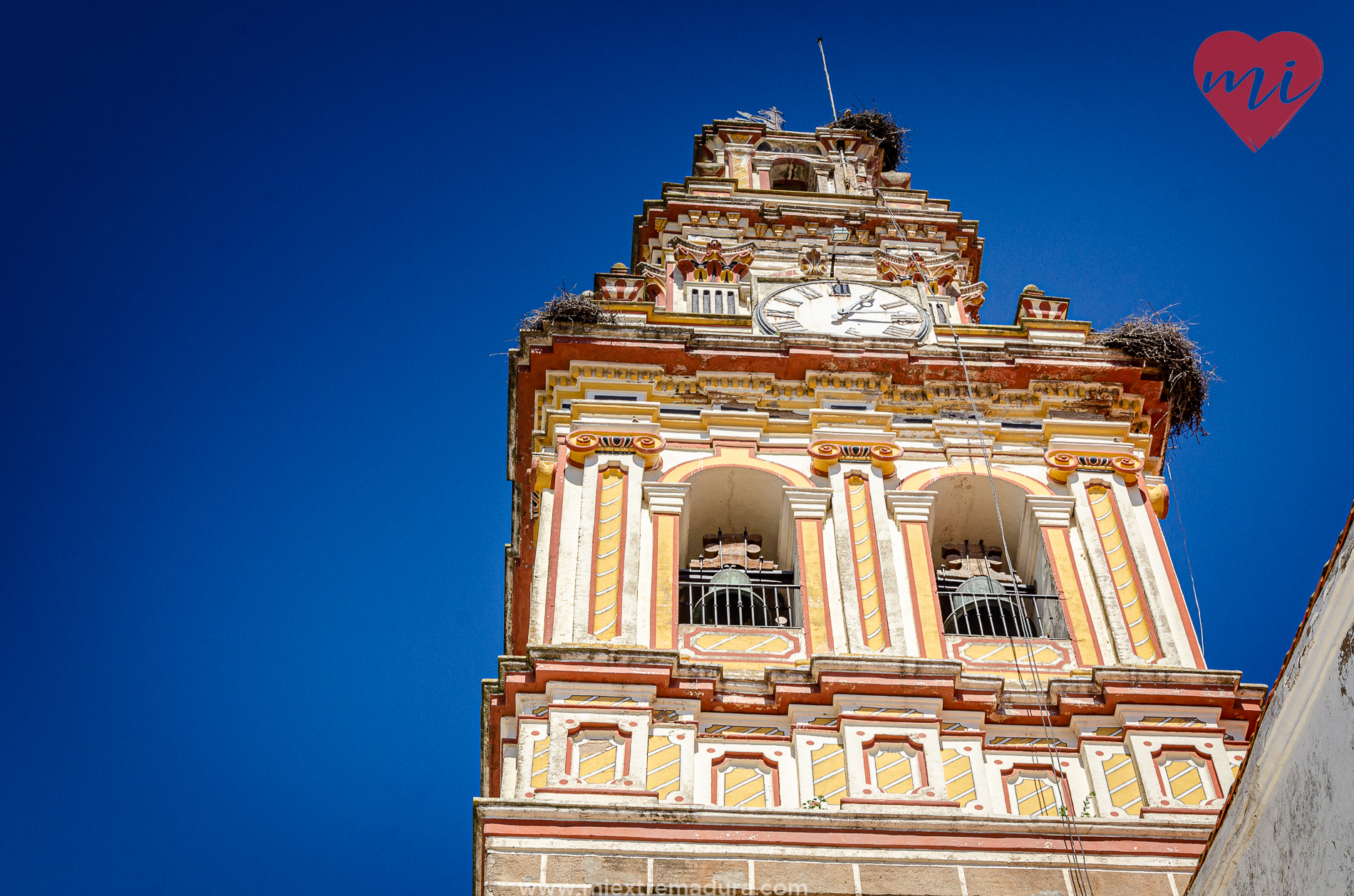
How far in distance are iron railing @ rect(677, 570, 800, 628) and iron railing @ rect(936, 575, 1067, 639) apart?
1.26 m

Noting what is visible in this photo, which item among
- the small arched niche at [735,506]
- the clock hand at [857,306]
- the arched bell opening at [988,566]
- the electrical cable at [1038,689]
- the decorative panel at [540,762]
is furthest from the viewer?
the clock hand at [857,306]

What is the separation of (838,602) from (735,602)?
39.2 inches

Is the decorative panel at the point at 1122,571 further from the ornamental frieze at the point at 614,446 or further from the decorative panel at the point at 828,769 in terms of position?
the ornamental frieze at the point at 614,446

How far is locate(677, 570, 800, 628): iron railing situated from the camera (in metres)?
14.3

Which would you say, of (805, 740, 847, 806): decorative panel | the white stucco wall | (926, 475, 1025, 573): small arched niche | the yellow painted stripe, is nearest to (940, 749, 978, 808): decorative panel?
(805, 740, 847, 806): decorative panel

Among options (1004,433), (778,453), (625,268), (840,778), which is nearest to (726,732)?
(840,778)

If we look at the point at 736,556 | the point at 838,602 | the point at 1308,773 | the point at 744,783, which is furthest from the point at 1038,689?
the point at 1308,773

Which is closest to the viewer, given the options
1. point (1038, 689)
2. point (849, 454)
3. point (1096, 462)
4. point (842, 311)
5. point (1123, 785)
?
point (1123, 785)

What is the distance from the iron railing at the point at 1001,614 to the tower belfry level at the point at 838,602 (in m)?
0.03

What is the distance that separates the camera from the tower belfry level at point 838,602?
11117 millimetres

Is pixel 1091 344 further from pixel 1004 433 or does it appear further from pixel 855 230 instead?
pixel 855 230

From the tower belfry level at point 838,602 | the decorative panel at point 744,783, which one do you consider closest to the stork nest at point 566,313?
the tower belfry level at point 838,602

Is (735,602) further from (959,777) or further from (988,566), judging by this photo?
(959,777)

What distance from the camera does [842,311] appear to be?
18.4 metres
